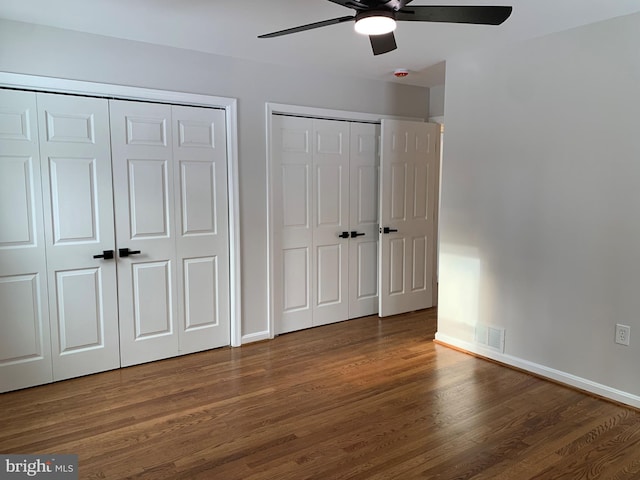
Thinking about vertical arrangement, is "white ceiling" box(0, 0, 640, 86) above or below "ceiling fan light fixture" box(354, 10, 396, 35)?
above

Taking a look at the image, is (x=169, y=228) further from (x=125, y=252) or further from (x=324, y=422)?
(x=324, y=422)

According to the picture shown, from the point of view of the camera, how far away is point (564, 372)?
318cm

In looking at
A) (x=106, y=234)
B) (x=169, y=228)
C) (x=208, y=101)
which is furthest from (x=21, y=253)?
(x=208, y=101)

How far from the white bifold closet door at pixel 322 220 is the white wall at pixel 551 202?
978 mm

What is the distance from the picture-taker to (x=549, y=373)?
10.7 feet

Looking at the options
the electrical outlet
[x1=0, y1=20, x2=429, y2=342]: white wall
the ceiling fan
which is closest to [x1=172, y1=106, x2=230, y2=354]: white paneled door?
[x1=0, y1=20, x2=429, y2=342]: white wall

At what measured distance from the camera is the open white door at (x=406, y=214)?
4.61m

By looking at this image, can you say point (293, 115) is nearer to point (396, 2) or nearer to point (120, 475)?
point (396, 2)

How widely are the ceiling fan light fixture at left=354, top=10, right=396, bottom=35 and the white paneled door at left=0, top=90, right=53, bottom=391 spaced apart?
2216mm

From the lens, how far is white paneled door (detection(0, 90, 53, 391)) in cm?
294

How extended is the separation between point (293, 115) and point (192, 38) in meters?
1.13

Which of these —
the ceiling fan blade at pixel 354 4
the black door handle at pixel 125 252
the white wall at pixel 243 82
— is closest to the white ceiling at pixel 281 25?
the white wall at pixel 243 82

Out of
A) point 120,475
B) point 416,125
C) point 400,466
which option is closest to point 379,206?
point 416,125

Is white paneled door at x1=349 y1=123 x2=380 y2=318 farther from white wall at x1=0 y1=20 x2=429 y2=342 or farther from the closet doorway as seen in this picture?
white wall at x1=0 y1=20 x2=429 y2=342
